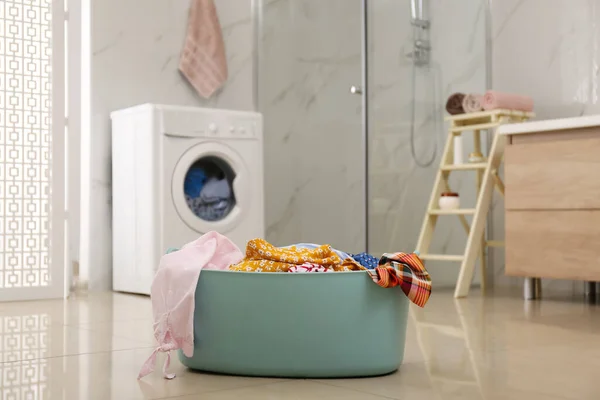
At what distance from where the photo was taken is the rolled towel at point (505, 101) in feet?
12.2

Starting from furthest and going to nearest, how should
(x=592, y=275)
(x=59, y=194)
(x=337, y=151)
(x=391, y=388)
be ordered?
1. (x=337, y=151)
2. (x=59, y=194)
3. (x=592, y=275)
4. (x=391, y=388)

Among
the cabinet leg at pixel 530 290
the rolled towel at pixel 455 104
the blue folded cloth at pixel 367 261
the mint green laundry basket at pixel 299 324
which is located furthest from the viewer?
the rolled towel at pixel 455 104

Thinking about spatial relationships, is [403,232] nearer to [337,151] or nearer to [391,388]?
[337,151]

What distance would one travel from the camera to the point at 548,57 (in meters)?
4.14

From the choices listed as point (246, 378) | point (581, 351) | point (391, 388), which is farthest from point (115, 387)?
point (581, 351)

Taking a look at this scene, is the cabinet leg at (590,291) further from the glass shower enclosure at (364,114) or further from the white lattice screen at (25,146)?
the white lattice screen at (25,146)

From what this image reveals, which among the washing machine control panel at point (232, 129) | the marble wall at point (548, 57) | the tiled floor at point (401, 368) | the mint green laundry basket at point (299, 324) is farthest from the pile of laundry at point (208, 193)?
the mint green laundry basket at point (299, 324)

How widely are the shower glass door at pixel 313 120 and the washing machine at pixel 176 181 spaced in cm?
42

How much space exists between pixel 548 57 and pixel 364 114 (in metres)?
1.03

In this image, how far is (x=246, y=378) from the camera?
5.61 feet

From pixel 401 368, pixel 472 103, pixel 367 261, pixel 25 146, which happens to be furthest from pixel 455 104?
pixel 401 368

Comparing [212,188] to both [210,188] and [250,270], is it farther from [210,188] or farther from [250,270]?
[250,270]

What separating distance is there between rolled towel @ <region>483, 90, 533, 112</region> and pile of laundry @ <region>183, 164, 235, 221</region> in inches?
52.4

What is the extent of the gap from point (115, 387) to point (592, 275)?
2180 millimetres
